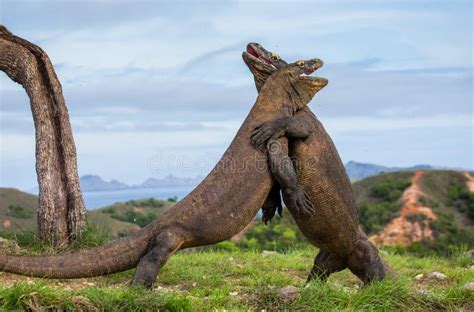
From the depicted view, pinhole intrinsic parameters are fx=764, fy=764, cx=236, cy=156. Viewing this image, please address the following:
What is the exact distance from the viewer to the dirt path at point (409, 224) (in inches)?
1163

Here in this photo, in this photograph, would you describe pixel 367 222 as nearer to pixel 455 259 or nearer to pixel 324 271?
pixel 455 259

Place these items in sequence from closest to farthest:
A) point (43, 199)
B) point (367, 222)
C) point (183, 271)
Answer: point (183, 271) < point (43, 199) < point (367, 222)

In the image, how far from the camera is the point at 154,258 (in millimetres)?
7902

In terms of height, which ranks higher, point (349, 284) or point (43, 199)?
point (43, 199)

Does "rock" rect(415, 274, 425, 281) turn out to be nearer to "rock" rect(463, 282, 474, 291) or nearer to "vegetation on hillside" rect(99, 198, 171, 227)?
"rock" rect(463, 282, 474, 291)

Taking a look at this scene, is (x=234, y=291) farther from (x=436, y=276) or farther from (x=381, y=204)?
(x=381, y=204)

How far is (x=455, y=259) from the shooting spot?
1276 centimetres

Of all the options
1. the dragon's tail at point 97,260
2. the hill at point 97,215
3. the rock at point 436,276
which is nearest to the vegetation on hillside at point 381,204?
the hill at point 97,215

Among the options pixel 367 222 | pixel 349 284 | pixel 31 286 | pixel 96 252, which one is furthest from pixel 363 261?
pixel 367 222

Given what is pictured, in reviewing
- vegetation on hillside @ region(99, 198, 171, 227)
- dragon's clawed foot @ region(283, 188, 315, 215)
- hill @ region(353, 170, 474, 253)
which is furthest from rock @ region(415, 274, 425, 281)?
vegetation on hillside @ region(99, 198, 171, 227)

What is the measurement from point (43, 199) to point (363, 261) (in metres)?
4.75

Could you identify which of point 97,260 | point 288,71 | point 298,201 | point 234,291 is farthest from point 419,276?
point 97,260

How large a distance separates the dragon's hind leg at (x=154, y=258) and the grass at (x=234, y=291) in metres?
0.18

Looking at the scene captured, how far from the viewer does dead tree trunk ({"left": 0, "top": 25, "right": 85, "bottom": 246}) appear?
10945mm
